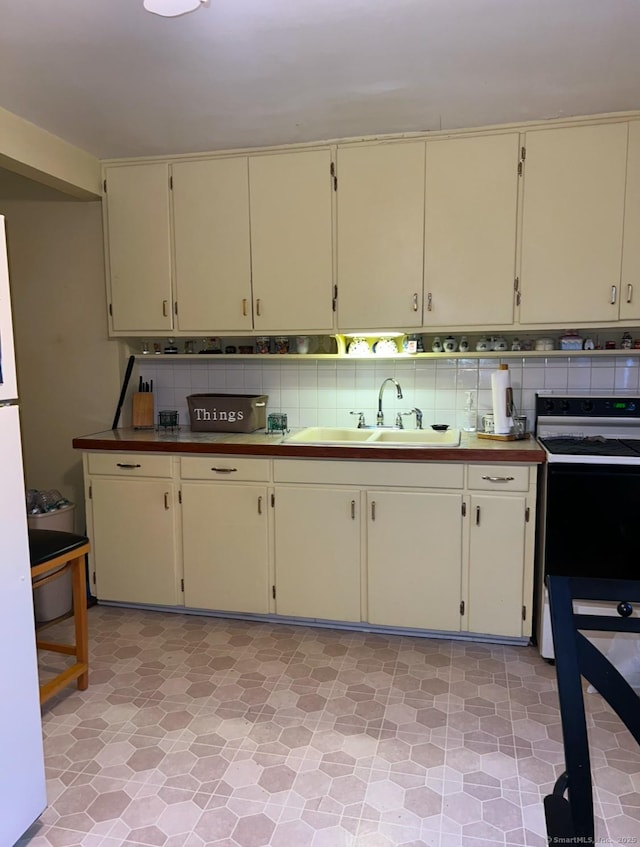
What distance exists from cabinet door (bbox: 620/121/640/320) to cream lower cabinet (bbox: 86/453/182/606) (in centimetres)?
225

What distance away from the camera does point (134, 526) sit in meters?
2.93

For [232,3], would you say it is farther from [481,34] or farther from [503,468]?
[503,468]

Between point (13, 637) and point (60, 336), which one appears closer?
point (13, 637)

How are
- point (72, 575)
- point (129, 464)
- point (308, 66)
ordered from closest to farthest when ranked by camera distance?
point (308, 66) → point (72, 575) → point (129, 464)

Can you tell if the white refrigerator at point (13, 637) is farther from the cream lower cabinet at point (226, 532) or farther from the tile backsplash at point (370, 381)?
the tile backsplash at point (370, 381)

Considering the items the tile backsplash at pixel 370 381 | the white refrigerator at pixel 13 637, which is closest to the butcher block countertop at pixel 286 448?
the tile backsplash at pixel 370 381

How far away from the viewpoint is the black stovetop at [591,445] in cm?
234

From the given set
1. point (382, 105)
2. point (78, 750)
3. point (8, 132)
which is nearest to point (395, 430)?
point (382, 105)

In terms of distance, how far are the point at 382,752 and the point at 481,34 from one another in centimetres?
235

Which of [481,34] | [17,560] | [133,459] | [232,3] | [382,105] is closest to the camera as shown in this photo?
[17,560]

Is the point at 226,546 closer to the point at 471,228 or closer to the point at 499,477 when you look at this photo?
the point at 499,477

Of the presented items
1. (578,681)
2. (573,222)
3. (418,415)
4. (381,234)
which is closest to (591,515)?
(418,415)

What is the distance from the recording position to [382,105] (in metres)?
2.40

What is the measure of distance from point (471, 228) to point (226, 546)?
190 centimetres
